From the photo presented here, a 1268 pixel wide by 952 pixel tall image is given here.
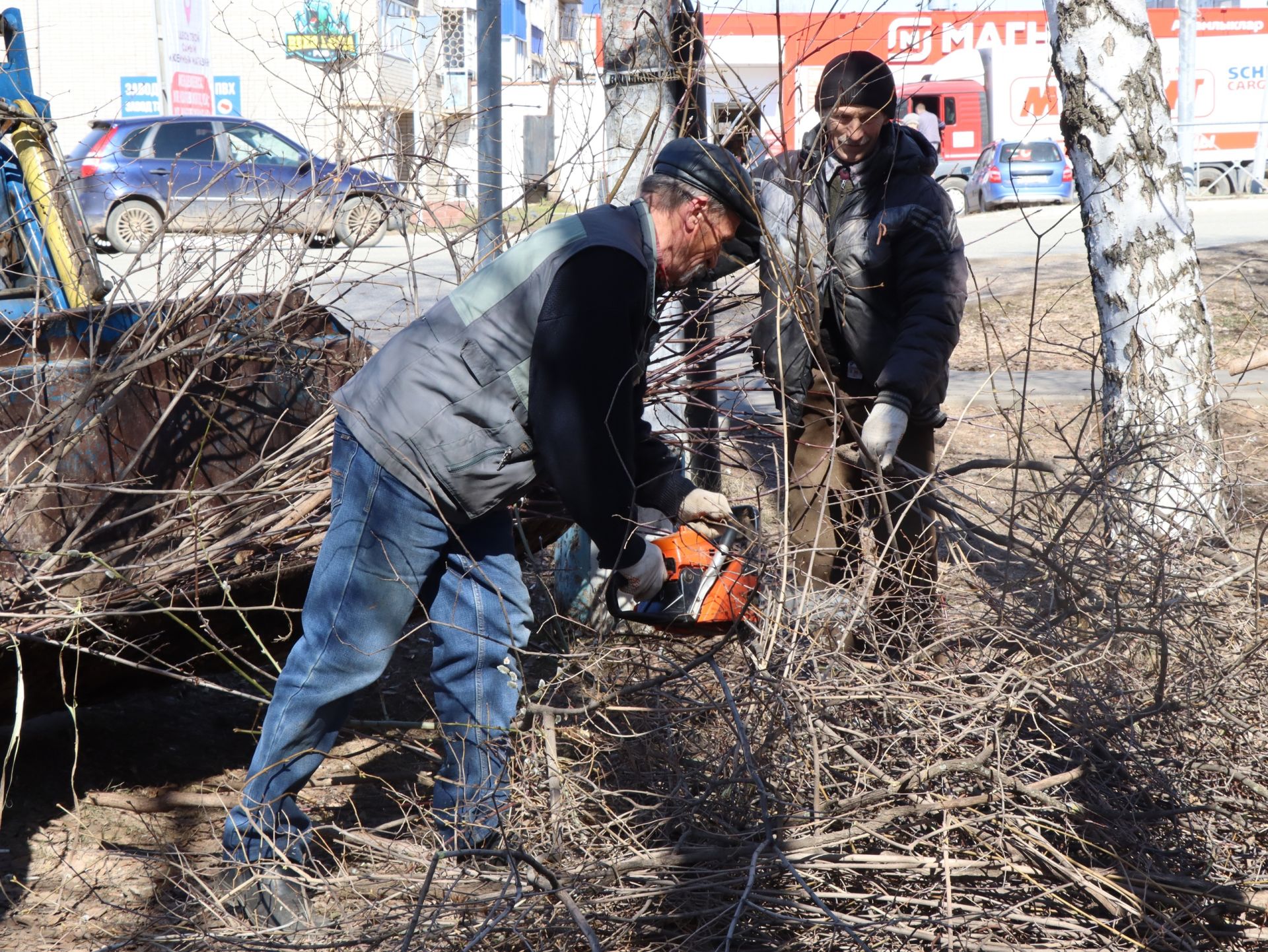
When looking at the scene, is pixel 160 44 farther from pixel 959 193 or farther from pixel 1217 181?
pixel 1217 181

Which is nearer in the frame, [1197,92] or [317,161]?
[317,161]

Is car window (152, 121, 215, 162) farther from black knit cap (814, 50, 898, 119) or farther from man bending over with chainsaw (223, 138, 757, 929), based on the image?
man bending over with chainsaw (223, 138, 757, 929)

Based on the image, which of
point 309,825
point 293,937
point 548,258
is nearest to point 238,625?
point 309,825

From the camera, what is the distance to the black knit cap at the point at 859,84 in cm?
303

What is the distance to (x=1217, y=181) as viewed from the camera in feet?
77.3

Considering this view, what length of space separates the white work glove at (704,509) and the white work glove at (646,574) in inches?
8.9

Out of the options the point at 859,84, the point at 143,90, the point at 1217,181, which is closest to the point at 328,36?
the point at 859,84

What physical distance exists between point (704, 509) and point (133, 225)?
321 centimetres

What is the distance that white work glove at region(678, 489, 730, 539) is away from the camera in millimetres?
2715

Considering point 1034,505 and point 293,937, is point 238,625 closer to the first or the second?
point 293,937

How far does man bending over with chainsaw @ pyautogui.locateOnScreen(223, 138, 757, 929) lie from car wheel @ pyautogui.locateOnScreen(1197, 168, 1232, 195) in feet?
82.6

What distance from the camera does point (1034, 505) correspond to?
266 cm

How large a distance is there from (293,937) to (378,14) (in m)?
3.80

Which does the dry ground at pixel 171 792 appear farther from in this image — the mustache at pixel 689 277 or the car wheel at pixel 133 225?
the car wheel at pixel 133 225
